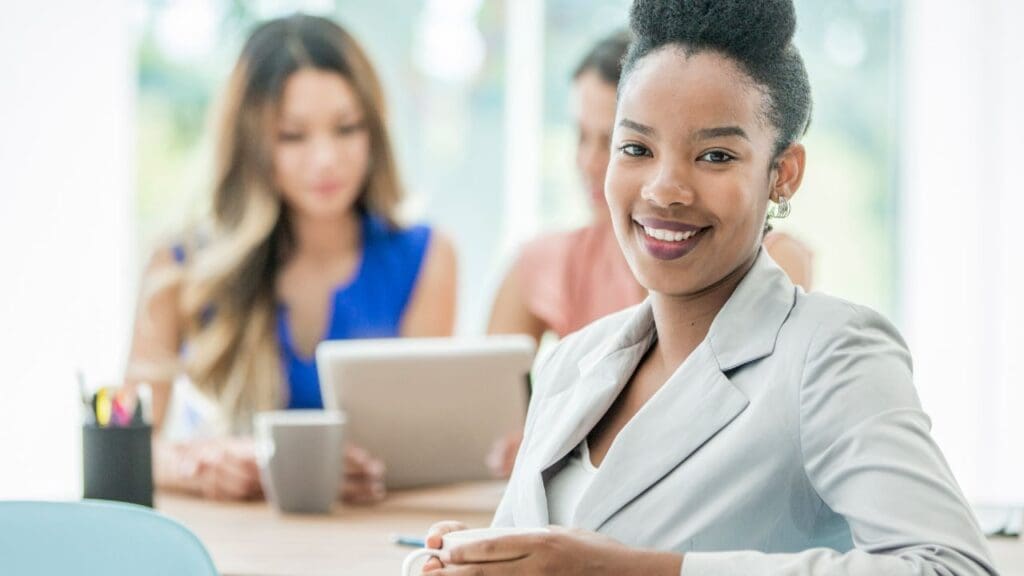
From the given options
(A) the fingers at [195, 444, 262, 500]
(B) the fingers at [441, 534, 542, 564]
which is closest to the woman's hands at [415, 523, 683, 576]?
(B) the fingers at [441, 534, 542, 564]

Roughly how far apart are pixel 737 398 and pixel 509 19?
3.99m

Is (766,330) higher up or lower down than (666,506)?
higher up

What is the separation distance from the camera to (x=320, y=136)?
9.35ft

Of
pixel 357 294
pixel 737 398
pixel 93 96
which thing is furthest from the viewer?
pixel 93 96

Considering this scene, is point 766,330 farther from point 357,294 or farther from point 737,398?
point 357,294

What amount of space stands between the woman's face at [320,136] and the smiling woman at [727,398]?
1.65 metres

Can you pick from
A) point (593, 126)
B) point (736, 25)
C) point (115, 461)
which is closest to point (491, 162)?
point (593, 126)

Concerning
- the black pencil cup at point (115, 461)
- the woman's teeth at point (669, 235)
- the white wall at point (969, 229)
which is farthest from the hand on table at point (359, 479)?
the white wall at point (969, 229)

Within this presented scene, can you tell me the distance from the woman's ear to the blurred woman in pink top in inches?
55.9

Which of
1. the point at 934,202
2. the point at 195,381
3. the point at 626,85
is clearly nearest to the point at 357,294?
the point at 195,381

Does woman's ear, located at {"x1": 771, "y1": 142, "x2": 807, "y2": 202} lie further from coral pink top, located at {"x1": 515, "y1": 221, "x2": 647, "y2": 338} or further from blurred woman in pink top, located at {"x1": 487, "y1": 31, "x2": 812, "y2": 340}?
coral pink top, located at {"x1": 515, "y1": 221, "x2": 647, "y2": 338}

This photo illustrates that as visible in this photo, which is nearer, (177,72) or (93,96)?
(93,96)

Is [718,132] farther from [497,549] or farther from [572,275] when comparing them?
[572,275]

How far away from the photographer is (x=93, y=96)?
4543 millimetres
